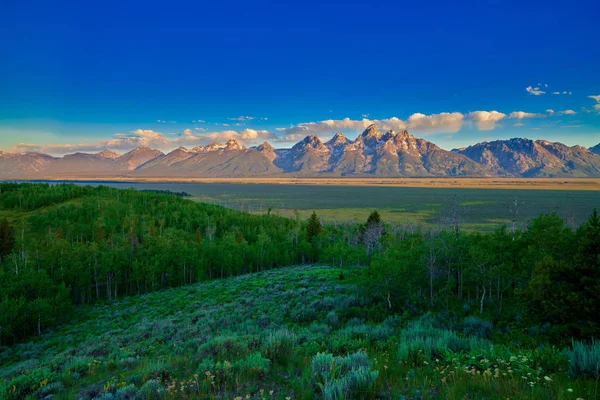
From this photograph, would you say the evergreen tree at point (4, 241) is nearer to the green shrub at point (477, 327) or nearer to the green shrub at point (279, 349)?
the green shrub at point (279, 349)

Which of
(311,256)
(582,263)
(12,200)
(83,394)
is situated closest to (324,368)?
(83,394)

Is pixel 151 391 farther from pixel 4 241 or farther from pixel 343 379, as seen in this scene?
pixel 4 241

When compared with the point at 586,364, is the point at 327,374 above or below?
below

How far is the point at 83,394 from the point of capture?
6.60 m

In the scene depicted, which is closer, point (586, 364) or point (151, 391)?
point (586, 364)

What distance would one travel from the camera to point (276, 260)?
2687 inches

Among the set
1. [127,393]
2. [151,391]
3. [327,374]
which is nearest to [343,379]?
[327,374]

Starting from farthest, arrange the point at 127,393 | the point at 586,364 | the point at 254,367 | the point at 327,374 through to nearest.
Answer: the point at 254,367 → the point at 127,393 → the point at 327,374 → the point at 586,364

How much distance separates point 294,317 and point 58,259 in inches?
2035

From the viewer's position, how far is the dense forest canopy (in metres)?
11.9

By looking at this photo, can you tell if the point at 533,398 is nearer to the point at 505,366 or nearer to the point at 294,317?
the point at 505,366

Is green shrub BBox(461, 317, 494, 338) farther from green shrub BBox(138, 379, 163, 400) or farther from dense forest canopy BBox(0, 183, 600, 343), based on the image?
green shrub BBox(138, 379, 163, 400)

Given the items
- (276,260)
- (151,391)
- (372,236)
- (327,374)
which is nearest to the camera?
(327,374)

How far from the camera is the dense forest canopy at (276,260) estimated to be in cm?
1186
